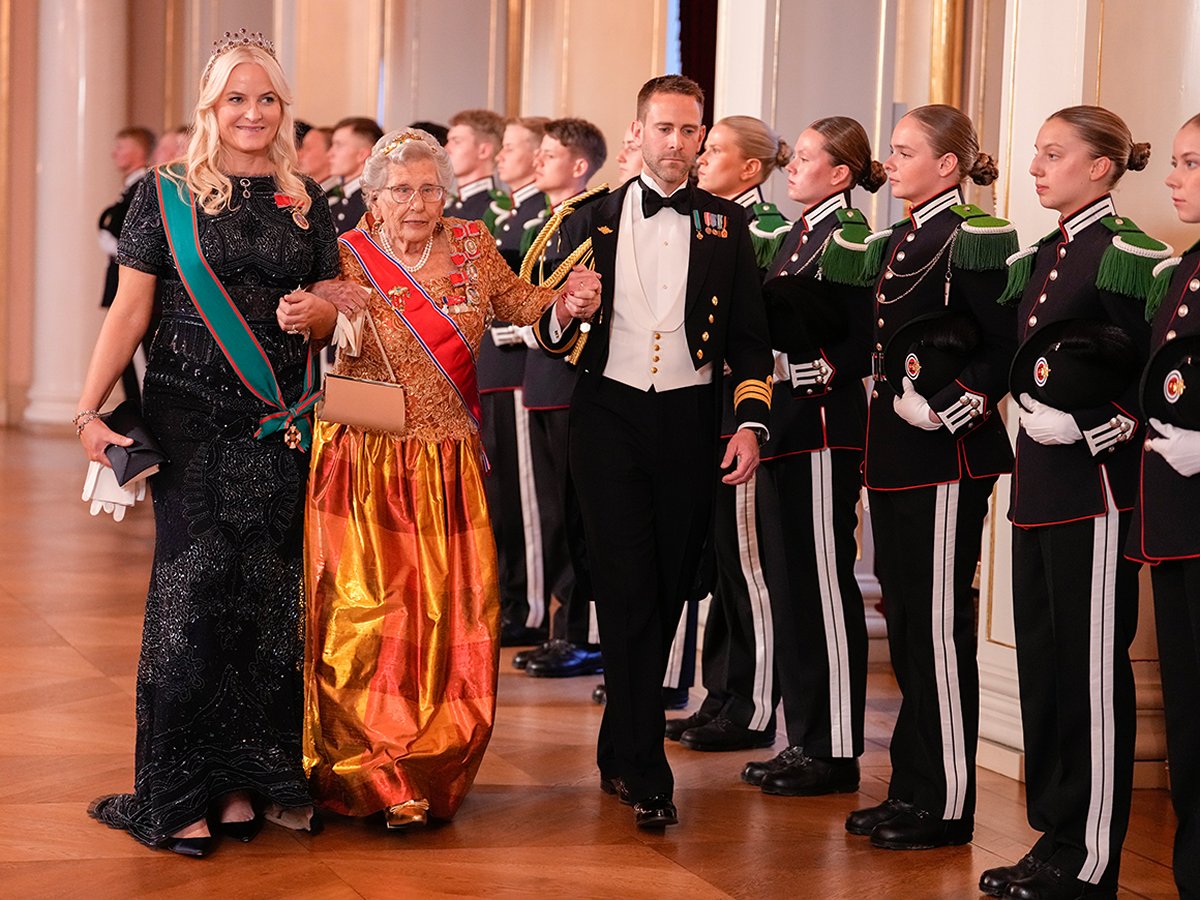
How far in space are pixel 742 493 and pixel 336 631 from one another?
1.33 meters

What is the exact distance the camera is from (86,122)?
1206cm

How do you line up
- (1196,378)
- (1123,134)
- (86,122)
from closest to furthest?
(1196,378), (1123,134), (86,122)

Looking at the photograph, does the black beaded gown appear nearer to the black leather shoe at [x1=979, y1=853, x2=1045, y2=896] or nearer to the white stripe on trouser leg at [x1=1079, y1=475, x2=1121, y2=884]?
the black leather shoe at [x1=979, y1=853, x2=1045, y2=896]

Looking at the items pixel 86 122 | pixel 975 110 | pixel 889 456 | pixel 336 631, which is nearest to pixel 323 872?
pixel 336 631

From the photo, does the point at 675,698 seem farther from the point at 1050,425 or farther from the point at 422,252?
the point at 1050,425

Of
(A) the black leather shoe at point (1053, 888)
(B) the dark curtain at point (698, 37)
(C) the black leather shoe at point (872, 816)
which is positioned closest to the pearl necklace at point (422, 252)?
(C) the black leather shoe at point (872, 816)

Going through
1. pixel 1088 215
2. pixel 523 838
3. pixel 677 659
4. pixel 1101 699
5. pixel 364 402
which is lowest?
pixel 523 838

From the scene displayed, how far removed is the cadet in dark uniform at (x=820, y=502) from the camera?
164 inches

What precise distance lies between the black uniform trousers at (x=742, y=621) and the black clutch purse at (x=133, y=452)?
64.3 inches

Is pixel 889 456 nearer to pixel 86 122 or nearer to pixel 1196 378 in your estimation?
pixel 1196 378

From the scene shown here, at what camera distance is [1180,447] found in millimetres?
2938

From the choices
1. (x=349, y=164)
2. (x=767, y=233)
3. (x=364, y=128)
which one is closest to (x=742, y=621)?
(x=767, y=233)

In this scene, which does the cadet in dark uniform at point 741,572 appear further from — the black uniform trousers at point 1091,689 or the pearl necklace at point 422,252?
the black uniform trousers at point 1091,689

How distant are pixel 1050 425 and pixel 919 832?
1030 millimetres
